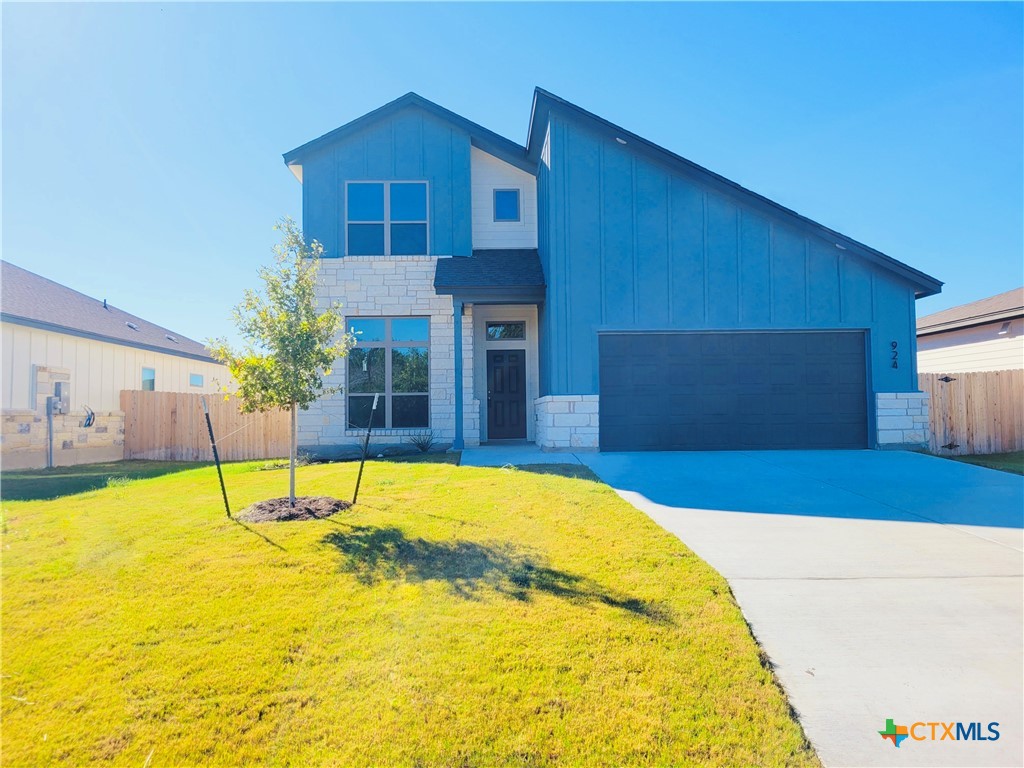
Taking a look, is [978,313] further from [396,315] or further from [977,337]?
[396,315]

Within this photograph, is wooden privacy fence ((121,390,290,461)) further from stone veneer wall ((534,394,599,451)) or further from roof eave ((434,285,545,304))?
stone veneer wall ((534,394,599,451))

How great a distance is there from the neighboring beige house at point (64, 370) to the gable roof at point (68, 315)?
3 centimetres

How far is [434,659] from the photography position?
278 cm

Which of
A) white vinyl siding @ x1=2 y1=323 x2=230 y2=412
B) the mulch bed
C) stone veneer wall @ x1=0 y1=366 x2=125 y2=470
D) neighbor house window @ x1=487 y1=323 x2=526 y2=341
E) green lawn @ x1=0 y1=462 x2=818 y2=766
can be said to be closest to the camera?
green lawn @ x1=0 y1=462 x2=818 y2=766

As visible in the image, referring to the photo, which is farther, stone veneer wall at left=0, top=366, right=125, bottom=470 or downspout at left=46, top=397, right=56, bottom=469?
downspout at left=46, top=397, right=56, bottom=469

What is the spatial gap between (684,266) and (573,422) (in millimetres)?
3985

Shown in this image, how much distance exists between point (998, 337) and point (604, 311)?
12.4 m

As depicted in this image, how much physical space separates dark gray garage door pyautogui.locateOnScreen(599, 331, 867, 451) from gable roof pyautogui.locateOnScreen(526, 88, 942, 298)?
66.8 inches

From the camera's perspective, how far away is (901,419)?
1054cm

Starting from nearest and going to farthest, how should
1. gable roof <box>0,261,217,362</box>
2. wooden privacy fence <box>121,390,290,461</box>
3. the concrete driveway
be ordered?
the concrete driveway, gable roof <box>0,261,217,362</box>, wooden privacy fence <box>121,390,290,461</box>

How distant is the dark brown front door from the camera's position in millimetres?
12977

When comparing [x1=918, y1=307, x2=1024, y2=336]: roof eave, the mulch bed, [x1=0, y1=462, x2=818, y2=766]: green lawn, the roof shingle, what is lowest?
[x1=0, y1=462, x2=818, y2=766]: green lawn

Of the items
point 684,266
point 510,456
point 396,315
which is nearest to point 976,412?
point 684,266

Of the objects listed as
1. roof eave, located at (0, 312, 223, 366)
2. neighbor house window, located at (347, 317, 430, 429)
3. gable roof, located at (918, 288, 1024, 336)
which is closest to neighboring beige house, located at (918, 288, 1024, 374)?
gable roof, located at (918, 288, 1024, 336)
